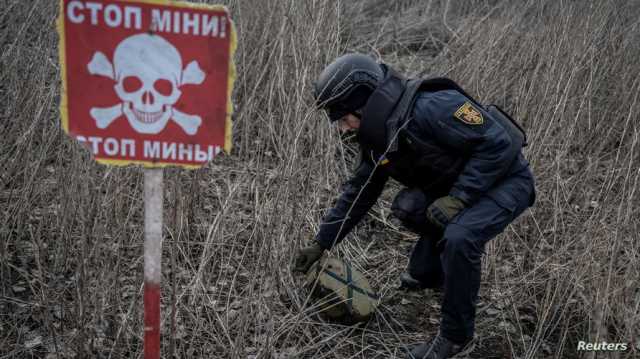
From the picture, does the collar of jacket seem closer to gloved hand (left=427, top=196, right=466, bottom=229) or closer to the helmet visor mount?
the helmet visor mount

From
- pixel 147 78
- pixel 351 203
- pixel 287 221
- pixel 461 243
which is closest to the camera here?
pixel 147 78

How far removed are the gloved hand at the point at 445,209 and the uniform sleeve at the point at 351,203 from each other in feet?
1.26

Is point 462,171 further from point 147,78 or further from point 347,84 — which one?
point 147,78

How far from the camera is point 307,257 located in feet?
9.26

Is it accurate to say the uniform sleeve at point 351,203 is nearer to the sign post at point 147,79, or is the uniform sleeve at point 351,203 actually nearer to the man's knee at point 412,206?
the man's knee at point 412,206

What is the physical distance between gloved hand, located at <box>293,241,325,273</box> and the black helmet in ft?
2.30

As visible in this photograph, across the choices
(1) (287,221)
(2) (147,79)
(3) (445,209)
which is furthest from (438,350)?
(2) (147,79)

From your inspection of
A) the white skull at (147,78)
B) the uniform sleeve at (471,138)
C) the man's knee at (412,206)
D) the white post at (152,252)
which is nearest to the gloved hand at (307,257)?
the man's knee at (412,206)

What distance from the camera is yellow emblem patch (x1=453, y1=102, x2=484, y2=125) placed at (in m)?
2.43

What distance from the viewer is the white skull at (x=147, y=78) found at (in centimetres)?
146

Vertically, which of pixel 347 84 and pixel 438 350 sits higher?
pixel 347 84

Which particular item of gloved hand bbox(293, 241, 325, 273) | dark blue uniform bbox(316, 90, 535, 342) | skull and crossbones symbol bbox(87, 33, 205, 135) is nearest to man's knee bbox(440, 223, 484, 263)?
dark blue uniform bbox(316, 90, 535, 342)

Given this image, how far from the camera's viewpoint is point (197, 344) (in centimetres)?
253

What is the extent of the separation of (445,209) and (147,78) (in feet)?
5.02
